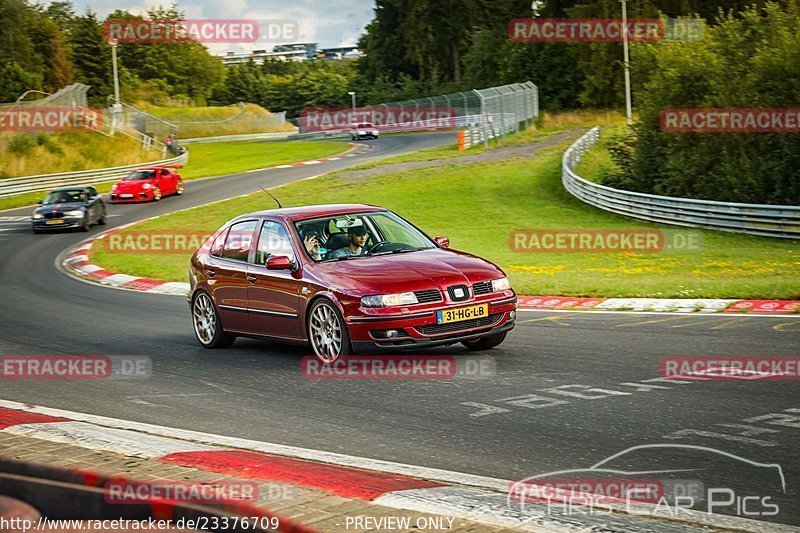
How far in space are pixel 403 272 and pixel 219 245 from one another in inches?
118

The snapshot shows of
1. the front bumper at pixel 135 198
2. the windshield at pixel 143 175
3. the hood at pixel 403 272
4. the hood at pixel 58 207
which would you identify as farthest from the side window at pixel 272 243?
the windshield at pixel 143 175

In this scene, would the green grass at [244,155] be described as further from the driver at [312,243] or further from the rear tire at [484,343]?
the rear tire at [484,343]

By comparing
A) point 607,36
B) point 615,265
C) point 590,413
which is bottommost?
point 615,265

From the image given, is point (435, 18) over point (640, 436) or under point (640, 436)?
over

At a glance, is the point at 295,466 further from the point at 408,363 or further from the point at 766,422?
the point at 408,363

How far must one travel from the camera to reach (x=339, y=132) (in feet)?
315

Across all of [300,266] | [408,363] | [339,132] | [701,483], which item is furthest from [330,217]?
[339,132]

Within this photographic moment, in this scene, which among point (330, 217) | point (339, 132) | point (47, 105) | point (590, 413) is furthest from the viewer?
point (339, 132)

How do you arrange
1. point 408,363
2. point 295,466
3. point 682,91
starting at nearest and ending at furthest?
point 295,466, point 408,363, point 682,91

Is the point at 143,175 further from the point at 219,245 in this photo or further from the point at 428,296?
the point at 428,296

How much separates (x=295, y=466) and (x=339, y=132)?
90.7 meters

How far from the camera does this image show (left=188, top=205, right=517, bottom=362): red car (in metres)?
9.73

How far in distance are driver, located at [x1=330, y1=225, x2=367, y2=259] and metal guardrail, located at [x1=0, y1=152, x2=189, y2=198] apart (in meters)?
38.3

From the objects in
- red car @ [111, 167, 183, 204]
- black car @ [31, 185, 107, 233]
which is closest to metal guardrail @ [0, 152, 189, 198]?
red car @ [111, 167, 183, 204]
